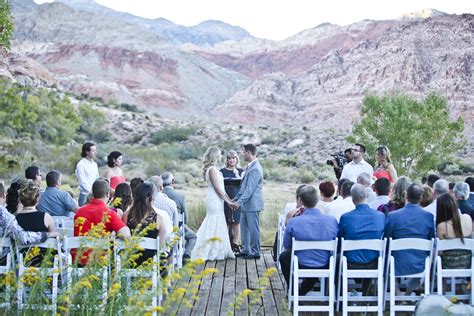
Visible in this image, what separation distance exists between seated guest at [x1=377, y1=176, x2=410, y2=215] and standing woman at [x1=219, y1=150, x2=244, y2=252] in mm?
3474

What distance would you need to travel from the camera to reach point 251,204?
10.2 metres

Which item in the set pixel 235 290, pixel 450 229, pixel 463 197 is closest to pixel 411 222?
pixel 450 229

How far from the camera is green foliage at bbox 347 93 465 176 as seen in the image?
23.1m

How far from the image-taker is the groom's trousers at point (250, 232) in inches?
404

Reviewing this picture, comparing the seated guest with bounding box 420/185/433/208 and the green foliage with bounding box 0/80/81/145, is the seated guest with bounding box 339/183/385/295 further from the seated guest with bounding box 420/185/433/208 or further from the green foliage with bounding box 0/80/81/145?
the green foliage with bounding box 0/80/81/145

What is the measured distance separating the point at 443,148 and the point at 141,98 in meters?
58.9

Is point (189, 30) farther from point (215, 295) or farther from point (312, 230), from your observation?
point (312, 230)

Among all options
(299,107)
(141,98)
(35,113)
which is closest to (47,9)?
(141,98)

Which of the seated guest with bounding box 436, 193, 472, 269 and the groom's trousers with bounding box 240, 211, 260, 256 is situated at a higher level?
the seated guest with bounding box 436, 193, 472, 269

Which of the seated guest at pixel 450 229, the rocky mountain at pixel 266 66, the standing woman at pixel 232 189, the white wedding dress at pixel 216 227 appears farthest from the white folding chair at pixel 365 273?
the rocky mountain at pixel 266 66

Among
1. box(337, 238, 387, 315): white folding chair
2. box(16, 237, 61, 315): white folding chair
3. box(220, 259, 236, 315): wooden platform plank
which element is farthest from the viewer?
box(220, 259, 236, 315): wooden platform plank

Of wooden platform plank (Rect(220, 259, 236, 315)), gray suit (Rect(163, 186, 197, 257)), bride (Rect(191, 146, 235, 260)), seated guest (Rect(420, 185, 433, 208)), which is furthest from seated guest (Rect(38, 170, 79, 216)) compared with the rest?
seated guest (Rect(420, 185, 433, 208))

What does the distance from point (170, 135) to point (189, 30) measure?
103007 mm

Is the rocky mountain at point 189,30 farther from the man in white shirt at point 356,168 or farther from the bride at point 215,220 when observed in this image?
the bride at point 215,220
